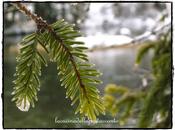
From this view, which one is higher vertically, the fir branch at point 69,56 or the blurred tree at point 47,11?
the blurred tree at point 47,11

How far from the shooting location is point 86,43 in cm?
132

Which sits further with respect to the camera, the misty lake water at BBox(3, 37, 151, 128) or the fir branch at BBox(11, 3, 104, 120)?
the misty lake water at BBox(3, 37, 151, 128)

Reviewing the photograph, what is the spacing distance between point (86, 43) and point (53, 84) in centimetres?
20

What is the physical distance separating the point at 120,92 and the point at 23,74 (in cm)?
149

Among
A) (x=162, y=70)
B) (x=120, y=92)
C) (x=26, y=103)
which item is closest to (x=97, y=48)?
(x=120, y=92)

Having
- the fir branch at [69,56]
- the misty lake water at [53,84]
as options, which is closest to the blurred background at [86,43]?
the misty lake water at [53,84]

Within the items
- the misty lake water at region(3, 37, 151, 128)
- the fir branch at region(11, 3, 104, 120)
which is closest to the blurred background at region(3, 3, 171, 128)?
the misty lake water at region(3, 37, 151, 128)

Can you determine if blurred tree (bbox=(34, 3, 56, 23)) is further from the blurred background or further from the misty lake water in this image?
the misty lake water

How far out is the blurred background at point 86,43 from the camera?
3.98 feet

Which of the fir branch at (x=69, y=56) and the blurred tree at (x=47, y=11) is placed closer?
the fir branch at (x=69, y=56)

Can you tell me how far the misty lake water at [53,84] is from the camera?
121 cm

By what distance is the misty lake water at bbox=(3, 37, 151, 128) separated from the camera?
1211 mm

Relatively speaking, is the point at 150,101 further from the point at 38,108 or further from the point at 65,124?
the point at 38,108

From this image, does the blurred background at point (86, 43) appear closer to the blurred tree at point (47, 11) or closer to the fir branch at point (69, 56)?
the blurred tree at point (47, 11)
